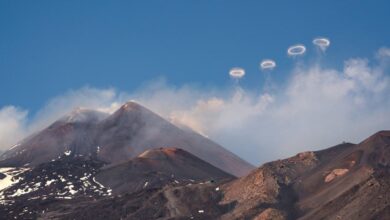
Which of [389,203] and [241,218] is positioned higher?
[241,218]

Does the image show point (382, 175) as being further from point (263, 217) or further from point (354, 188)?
point (263, 217)

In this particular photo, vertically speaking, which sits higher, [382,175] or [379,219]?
[382,175]

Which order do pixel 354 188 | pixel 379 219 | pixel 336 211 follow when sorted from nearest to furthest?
1. pixel 379 219
2. pixel 336 211
3. pixel 354 188

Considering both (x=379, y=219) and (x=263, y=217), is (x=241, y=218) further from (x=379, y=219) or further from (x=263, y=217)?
(x=379, y=219)

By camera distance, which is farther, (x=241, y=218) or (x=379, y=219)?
(x=241, y=218)

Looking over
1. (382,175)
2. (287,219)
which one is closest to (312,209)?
(287,219)

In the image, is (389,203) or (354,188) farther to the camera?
(354,188)

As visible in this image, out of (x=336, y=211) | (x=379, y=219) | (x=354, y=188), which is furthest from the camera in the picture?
(x=354, y=188)

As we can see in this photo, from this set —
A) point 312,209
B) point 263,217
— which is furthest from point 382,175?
point 263,217

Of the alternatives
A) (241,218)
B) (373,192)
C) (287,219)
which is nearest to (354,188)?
(373,192)
